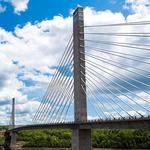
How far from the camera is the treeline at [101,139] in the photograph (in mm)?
83375

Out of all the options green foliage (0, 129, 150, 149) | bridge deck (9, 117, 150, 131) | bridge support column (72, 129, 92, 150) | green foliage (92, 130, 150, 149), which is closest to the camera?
bridge deck (9, 117, 150, 131)

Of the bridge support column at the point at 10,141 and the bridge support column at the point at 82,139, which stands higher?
the bridge support column at the point at 10,141

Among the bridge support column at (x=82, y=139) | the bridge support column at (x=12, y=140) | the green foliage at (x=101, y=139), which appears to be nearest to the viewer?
the bridge support column at (x=82, y=139)

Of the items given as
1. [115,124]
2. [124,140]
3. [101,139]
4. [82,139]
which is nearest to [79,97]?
[82,139]

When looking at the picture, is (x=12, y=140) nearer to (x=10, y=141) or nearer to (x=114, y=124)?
(x=10, y=141)

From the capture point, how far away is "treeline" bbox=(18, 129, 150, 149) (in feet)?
274

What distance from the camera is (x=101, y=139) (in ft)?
296

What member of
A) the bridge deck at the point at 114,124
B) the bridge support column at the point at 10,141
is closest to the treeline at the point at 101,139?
the bridge support column at the point at 10,141

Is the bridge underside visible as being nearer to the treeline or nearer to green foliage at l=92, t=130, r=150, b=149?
green foliage at l=92, t=130, r=150, b=149

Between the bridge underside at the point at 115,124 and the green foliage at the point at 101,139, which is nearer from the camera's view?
the bridge underside at the point at 115,124

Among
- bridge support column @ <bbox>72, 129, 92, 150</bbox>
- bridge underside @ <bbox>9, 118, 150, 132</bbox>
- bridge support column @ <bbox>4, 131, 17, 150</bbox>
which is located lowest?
bridge support column @ <bbox>72, 129, 92, 150</bbox>

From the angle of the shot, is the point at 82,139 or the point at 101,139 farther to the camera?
the point at 101,139

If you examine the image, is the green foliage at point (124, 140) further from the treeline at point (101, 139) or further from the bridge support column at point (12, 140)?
the bridge support column at point (12, 140)

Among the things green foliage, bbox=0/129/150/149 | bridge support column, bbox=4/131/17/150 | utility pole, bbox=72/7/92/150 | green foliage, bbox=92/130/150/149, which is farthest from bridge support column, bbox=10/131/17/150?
utility pole, bbox=72/7/92/150
